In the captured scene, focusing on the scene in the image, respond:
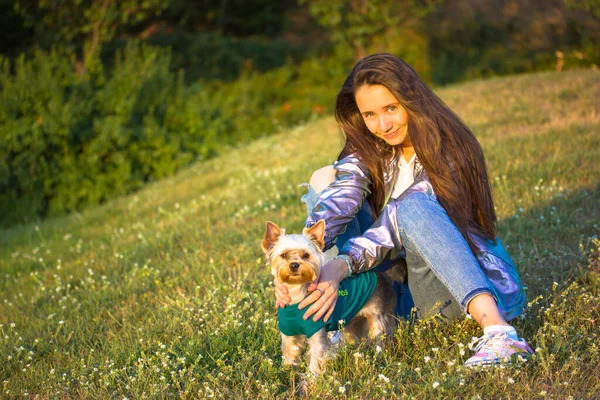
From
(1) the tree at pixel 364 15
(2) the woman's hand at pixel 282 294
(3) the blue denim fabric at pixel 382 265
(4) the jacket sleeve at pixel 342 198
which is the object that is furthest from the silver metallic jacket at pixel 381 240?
(1) the tree at pixel 364 15

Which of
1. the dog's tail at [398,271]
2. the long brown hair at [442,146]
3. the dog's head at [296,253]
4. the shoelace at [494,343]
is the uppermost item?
the long brown hair at [442,146]

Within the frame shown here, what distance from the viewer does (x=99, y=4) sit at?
544 inches

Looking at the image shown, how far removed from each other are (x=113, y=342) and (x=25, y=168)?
9.15m

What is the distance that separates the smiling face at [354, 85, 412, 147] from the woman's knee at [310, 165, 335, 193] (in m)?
0.42

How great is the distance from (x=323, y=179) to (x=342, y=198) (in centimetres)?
42

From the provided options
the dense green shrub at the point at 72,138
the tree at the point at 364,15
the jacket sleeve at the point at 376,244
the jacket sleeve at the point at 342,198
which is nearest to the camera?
the jacket sleeve at the point at 376,244

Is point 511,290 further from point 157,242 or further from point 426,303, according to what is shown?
point 157,242

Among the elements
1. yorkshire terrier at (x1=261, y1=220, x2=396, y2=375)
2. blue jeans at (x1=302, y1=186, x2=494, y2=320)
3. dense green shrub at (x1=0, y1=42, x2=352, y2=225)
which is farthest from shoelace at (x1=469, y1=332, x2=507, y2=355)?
dense green shrub at (x1=0, y1=42, x2=352, y2=225)

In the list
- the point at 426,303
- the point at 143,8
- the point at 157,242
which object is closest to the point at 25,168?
the point at 143,8

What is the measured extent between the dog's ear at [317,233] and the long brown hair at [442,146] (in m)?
0.80

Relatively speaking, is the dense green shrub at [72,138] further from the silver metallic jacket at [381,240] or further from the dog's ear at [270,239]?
the dog's ear at [270,239]

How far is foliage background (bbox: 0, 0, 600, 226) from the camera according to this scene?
12.6 meters

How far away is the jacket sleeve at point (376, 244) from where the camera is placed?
3.64m

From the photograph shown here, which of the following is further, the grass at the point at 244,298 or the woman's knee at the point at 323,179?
Answer: the woman's knee at the point at 323,179
